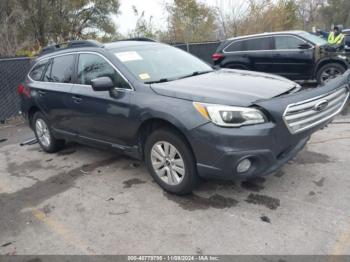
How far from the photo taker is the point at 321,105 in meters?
3.62

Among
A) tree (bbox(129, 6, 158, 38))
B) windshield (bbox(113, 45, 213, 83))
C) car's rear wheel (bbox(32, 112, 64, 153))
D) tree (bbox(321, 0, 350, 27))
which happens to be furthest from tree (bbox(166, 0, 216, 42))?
tree (bbox(321, 0, 350, 27))

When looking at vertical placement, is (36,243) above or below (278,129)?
below

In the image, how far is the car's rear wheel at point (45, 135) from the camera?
223 inches

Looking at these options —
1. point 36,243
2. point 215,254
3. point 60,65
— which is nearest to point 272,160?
point 215,254

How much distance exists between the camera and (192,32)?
18.5 m

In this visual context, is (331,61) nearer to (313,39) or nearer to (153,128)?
(313,39)

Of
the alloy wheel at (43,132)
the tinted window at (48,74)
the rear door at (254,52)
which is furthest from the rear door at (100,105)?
the rear door at (254,52)

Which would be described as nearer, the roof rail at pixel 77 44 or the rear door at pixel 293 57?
the roof rail at pixel 77 44

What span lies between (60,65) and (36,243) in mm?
2844

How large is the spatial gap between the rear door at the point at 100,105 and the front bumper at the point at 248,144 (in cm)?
107

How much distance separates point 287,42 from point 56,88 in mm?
6714

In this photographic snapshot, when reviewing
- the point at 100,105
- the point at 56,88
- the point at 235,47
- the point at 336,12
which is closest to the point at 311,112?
the point at 100,105

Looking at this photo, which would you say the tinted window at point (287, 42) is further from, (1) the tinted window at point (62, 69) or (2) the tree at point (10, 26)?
(2) the tree at point (10, 26)

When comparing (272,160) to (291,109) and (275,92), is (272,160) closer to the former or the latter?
(291,109)
